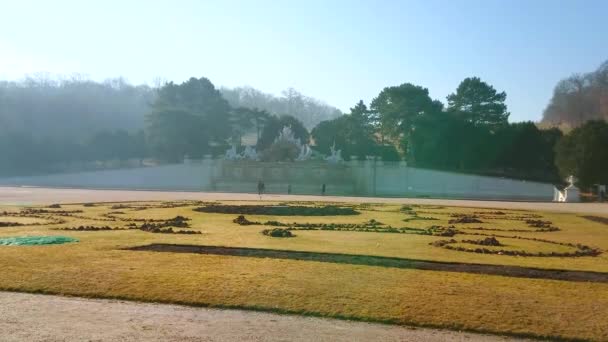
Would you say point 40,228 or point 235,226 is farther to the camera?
point 235,226

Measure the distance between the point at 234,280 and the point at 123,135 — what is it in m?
73.1

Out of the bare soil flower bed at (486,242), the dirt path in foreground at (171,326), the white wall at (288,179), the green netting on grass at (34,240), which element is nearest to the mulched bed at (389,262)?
the green netting on grass at (34,240)

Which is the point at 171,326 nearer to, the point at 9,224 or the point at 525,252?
the point at 525,252

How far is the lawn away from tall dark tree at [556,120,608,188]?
3394 centimetres

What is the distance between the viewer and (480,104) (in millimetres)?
71562

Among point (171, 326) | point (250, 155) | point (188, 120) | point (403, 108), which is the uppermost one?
point (403, 108)

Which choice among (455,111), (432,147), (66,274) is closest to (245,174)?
(432,147)

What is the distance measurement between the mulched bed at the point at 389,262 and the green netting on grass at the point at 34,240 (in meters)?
2.21

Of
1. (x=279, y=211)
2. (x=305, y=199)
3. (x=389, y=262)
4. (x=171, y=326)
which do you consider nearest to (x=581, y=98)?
(x=305, y=199)

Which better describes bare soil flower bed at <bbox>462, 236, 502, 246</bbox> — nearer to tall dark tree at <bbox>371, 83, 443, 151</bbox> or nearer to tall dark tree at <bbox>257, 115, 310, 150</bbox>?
tall dark tree at <bbox>371, 83, 443, 151</bbox>

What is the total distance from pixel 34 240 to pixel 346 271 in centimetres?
789

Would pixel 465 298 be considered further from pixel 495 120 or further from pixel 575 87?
pixel 575 87

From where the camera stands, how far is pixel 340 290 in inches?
393

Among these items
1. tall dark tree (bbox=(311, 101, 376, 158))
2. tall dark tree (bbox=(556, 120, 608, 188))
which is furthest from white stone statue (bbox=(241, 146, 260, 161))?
tall dark tree (bbox=(556, 120, 608, 188))
